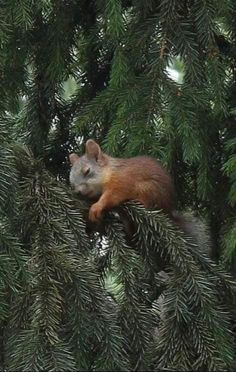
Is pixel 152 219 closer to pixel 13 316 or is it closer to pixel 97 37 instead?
pixel 13 316

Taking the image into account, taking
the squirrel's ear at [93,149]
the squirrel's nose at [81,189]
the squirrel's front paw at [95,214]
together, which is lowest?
the squirrel's front paw at [95,214]

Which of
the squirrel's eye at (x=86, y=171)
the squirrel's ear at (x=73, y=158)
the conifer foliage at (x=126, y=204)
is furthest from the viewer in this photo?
the squirrel's ear at (x=73, y=158)

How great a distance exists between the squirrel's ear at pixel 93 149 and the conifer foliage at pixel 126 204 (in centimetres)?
10

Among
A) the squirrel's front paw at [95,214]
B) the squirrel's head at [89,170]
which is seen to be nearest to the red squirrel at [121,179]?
the squirrel's head at [89,170]

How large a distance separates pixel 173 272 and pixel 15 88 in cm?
110

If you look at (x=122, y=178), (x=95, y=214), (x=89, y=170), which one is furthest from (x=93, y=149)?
(x=95, y=214)

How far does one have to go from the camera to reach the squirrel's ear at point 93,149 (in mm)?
3602

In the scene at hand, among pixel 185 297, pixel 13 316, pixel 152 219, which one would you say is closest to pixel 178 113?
pixel 152 219

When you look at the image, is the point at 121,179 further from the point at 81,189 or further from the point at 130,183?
the point at 81,189

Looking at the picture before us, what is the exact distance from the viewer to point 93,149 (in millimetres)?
3617

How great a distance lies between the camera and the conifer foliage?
8.61 feet

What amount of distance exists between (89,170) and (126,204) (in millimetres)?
507

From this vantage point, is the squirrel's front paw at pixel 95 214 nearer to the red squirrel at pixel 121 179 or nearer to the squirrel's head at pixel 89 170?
the red squirrel at pixel 121 179

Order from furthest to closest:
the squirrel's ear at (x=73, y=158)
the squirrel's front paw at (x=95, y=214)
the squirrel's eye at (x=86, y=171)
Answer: the squirrel's ear at (x=73, y=158) < the squirrel's eye at (x=86, y=171) < the squirrel's front paw at (x=95, y=214)
